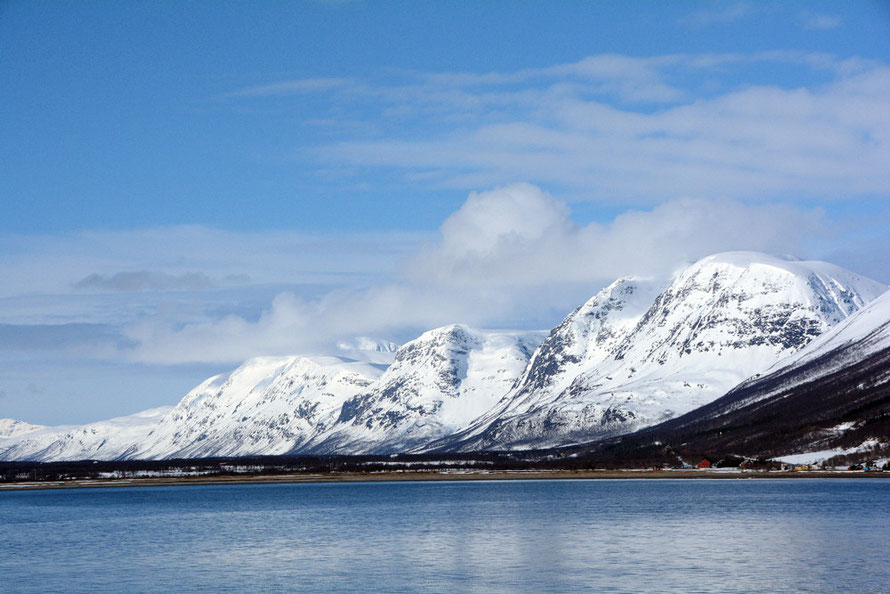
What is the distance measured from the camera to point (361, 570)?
3428 inches

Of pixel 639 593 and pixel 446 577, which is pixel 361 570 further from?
pixel 639 593

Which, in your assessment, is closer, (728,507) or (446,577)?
(446,577)

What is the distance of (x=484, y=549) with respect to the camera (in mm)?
101125

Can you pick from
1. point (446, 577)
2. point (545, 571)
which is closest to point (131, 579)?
point (446, 577)

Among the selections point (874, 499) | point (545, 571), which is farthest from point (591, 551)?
point (874, 499)

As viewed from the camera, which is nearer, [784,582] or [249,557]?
[784,582]

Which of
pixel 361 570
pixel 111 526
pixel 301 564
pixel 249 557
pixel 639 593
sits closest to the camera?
pixel 639 593

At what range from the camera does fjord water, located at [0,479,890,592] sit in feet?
256

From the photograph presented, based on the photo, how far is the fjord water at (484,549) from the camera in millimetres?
77938

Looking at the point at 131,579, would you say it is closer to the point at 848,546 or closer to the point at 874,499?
the point at 848,546

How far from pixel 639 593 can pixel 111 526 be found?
101106 mm

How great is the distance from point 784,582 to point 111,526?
104 meters

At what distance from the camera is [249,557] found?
99.9 meters

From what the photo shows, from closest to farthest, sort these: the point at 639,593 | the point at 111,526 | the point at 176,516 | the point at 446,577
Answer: the point at 639,593 → the point at 446,577 → the point at 111,526 → the point at 176,516
